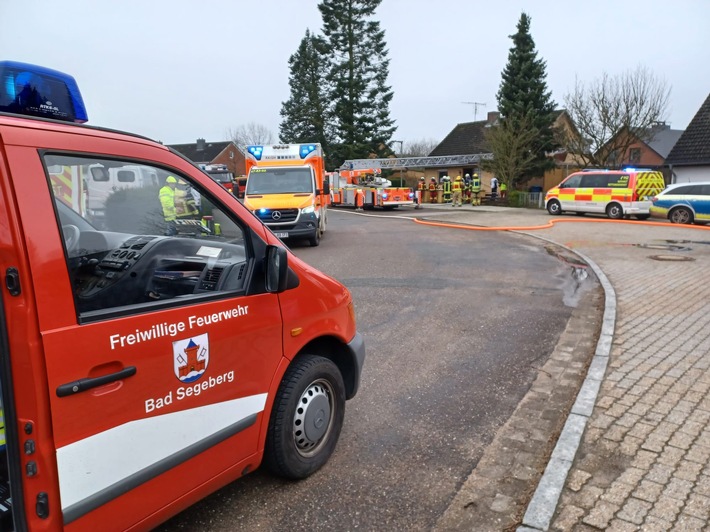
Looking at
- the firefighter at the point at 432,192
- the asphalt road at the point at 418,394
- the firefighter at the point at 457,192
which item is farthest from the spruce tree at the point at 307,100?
the asphalt road at the point at 418,394

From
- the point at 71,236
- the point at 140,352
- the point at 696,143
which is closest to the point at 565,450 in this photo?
the point at 140,352

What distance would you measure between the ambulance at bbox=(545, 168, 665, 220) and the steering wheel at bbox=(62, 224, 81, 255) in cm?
2185

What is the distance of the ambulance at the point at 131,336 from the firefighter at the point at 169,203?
0.5 inches

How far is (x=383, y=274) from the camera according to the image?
954 centimetres

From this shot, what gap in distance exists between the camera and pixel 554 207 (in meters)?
23.2

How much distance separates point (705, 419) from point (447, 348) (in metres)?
2.36

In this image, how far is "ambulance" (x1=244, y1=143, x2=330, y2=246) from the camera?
510 inches

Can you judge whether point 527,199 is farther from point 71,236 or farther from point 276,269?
point 71,236

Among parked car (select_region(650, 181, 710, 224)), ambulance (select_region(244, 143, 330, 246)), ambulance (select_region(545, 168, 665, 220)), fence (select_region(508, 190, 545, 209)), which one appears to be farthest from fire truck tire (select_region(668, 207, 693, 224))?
ambulance (select_region(244, 143, 330, 246))

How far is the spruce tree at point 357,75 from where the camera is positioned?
43938 millimetres

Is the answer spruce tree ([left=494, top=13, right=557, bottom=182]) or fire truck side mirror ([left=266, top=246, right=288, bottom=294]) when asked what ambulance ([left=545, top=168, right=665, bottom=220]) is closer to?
spruce tree ([left=494, top=13, right=557, bottom=182])

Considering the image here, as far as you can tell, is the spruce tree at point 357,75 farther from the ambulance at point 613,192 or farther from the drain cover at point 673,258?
the drain cover at point 673,258

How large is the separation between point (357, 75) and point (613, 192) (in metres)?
29.9

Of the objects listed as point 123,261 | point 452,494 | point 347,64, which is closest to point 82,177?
point 123,261
